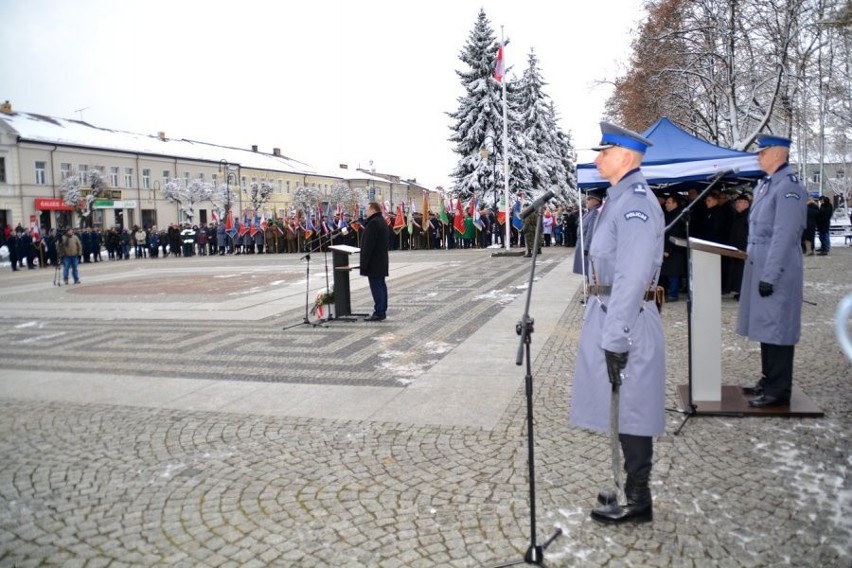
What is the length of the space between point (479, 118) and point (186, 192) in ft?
112

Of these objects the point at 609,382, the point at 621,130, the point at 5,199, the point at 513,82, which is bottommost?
the point at 609,382

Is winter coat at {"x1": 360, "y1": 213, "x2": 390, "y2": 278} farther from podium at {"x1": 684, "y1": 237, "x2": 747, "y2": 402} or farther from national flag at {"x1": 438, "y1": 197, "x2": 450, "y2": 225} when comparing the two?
national flag at {"x1": 438, "y1": 197, "x2": 450, "y2": 225}

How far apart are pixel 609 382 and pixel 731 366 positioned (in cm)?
425

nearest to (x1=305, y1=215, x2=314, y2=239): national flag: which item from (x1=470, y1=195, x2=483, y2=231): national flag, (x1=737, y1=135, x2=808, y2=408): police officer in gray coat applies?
(x1=470, y1=195, x2=483, y2=231): national flag

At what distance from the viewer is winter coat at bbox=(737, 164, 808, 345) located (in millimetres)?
4926

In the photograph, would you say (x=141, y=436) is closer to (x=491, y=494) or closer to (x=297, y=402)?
(x=297, y=402)

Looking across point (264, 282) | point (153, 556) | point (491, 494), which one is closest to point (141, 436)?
point (153, 556)

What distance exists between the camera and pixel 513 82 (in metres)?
44.9

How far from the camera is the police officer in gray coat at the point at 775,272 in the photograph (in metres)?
4.93


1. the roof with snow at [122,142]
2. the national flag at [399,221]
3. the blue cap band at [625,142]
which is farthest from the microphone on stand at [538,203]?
the roof with snow at [122,142]

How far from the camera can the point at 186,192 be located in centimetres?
6156

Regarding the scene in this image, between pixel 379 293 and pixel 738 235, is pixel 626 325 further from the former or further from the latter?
pixel 738 235

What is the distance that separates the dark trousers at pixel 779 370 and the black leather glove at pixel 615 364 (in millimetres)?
2752

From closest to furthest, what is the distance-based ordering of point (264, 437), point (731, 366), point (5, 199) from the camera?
point (264, 437), point (731, 366), point (5, 199)
